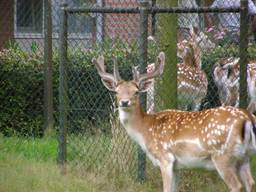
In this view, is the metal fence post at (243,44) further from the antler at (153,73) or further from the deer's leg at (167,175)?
the deer's leg at (167,175)

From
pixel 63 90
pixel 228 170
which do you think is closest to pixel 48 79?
pixel 63 90

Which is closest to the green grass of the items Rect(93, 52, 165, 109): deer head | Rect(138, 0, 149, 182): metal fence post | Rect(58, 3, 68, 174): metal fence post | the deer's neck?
Rect(58, 3, 68, 174): metal fence post

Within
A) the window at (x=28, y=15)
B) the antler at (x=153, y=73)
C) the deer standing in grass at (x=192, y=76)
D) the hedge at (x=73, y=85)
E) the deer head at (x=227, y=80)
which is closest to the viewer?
the antler at (x=153, y=73)

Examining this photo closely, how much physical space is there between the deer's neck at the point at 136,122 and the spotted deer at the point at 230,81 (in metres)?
2.08

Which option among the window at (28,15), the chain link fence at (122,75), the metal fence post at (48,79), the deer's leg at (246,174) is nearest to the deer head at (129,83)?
the chain link fence at (122,75)

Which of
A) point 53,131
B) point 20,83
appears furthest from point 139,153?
point 20,83

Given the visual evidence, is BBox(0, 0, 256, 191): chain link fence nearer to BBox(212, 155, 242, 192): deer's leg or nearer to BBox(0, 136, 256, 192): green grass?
BBox(0, 136, 256, 192): green grass

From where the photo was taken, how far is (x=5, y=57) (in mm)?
13305

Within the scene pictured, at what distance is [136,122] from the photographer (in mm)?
8914

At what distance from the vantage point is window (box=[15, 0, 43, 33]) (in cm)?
1797

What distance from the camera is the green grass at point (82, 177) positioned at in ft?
30.1

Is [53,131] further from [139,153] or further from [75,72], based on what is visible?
[139,153]

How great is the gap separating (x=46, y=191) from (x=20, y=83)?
4573 mm

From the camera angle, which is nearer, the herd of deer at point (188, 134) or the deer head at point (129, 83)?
the herd of deer at point (188, 134)
